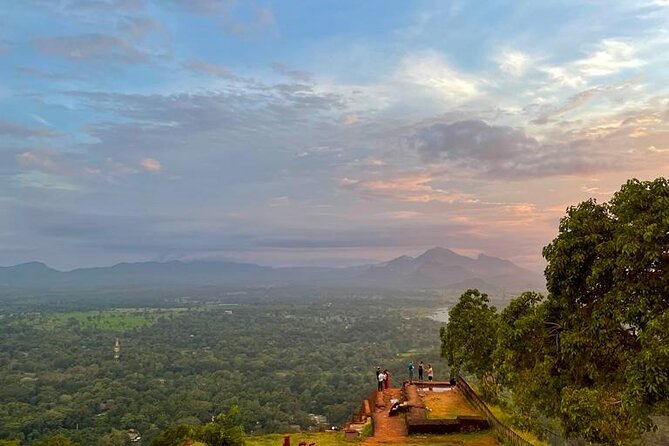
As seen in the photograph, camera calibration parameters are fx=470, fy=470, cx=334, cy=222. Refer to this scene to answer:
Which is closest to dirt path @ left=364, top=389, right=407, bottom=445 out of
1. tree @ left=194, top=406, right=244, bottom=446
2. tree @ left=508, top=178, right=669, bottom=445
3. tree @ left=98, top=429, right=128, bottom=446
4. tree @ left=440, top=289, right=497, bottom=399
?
tree @ left=440, top=289, right=497, bottom=399

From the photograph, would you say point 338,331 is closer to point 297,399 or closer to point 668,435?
point 297,399

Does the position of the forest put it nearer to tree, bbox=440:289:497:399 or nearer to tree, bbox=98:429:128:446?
tree, bbox=98:429:128:446

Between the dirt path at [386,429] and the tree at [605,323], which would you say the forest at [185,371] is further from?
the tree at [605,323]

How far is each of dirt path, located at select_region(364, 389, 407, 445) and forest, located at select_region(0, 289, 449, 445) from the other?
35.7 meters

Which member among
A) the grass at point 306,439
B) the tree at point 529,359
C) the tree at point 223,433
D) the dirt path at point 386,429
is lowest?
the grass at point 306,439

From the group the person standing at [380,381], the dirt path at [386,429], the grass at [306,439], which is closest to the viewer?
the dirt path at [386,429]

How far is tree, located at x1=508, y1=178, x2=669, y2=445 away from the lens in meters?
10.8

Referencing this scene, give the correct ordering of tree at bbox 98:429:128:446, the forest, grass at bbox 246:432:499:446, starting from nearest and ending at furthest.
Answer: grass at bbox 246:432:499:446, tree at bbox 98:429:128:446, the forest

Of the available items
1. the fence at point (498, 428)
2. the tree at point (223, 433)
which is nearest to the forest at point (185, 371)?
the fence at point (498, 428)

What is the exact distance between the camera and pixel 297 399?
70250mm

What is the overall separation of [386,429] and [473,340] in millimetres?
7365

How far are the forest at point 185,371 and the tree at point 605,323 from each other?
151ft

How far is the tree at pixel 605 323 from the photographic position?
10750mm

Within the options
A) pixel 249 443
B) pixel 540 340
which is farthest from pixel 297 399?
pixel 540 340
